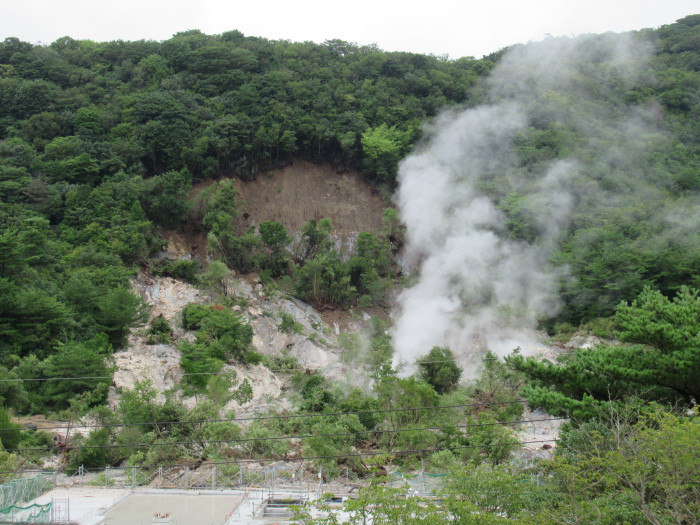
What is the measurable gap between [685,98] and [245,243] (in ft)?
113

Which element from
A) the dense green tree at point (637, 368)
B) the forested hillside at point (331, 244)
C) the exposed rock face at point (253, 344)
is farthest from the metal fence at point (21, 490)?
the dense green tree at point (637, 368)

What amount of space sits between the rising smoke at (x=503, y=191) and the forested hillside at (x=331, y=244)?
0.35 metres

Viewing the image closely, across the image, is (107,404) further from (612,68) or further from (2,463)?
(612,68)

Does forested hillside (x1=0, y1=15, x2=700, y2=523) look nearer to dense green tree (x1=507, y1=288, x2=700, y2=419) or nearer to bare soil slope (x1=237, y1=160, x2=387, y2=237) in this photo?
dense green tree (x1=507, y1=288, x2=700, y2=419)

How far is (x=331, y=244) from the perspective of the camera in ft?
113

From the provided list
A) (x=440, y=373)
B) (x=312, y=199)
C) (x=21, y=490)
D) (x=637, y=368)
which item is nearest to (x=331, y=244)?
(x=312, y=199)

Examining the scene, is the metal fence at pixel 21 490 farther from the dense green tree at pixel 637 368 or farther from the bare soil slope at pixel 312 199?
the bare soil slope at pixel 312 199

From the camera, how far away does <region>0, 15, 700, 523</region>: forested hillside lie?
42.1 feet

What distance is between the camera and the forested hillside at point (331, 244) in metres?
12.8

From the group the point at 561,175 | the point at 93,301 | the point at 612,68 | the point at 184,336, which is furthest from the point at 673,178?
the point at 93,301

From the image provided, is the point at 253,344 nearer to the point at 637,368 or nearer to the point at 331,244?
the point at 331,244

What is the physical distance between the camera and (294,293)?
32.8 m

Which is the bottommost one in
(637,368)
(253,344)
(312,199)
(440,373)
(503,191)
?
(253,344)

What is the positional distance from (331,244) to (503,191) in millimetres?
11101
